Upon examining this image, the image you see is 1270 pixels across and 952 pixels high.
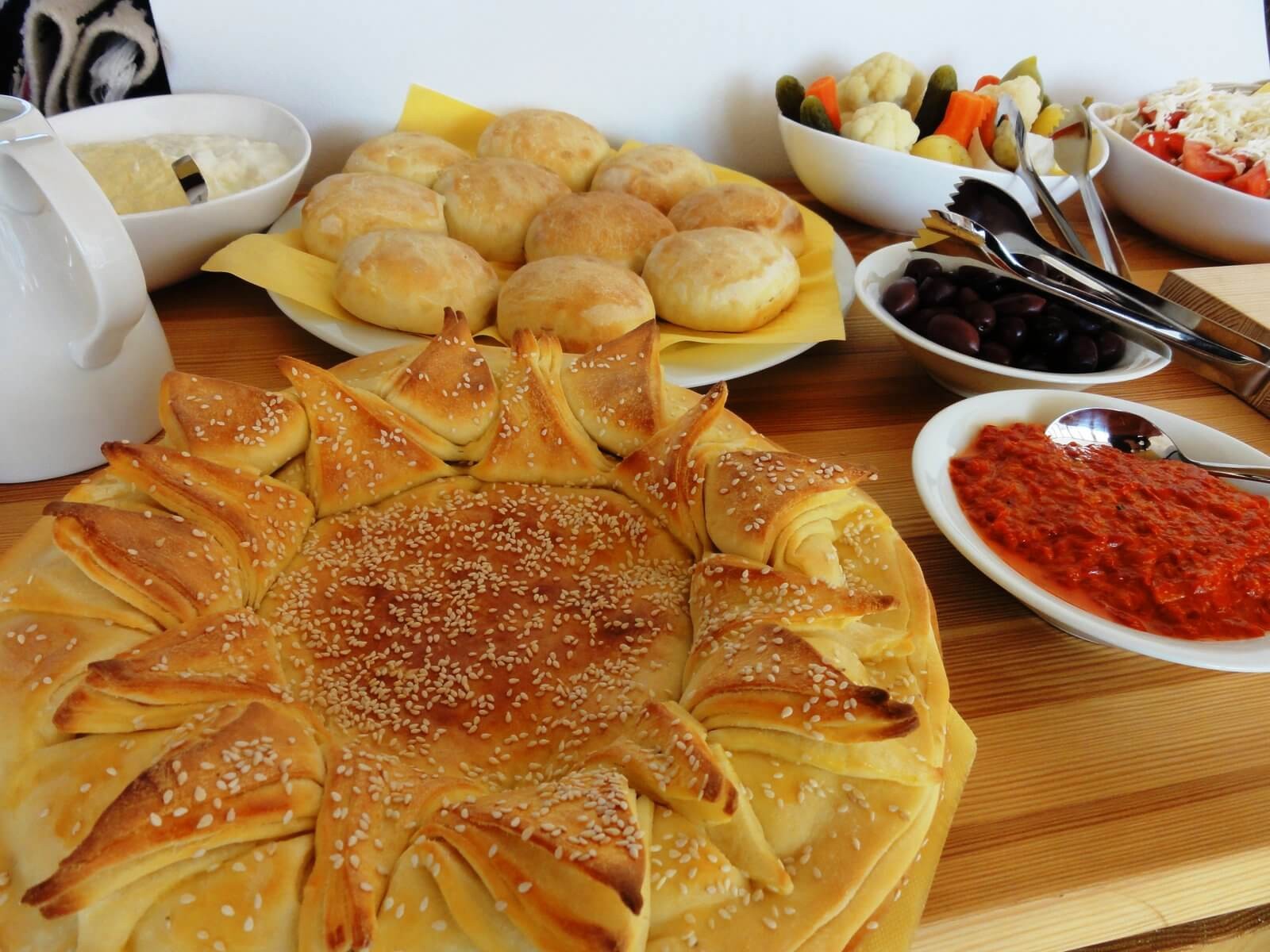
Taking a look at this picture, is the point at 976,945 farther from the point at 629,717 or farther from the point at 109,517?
the point at 109,517

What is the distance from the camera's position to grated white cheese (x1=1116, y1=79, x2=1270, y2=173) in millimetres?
2207

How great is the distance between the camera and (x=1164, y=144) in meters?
2.31

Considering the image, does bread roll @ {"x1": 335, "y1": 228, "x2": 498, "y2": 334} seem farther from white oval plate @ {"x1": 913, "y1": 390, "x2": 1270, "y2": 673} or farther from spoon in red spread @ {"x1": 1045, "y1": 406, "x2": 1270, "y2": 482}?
spoon in red spread @ {"x1": 1045, "y1": 406, "x2": 1270, "y2": 482}

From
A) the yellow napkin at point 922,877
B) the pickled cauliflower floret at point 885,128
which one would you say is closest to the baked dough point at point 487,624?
the yellow napkin at point 922,877

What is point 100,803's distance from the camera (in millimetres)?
708

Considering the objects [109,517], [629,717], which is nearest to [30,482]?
[109,517]

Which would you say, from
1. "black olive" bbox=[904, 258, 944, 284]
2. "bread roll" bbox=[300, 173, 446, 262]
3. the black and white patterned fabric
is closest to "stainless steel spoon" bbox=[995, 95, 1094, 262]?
"black olive" bbox=[904, 258, 944, 284]

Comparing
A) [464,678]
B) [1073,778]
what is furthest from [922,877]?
[464,678]

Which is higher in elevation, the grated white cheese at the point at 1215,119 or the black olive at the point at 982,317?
the grated white cheese at the point at 1215,119

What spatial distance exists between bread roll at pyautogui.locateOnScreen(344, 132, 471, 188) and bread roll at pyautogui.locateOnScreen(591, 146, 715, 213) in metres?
0.33

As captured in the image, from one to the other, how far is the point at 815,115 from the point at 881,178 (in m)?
0.25

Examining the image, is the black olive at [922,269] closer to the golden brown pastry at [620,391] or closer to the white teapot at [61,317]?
the golden brown pastry at [620,391]

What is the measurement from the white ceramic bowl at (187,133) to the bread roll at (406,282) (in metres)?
0.27

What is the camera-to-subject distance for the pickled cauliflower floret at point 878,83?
2.26 metres
